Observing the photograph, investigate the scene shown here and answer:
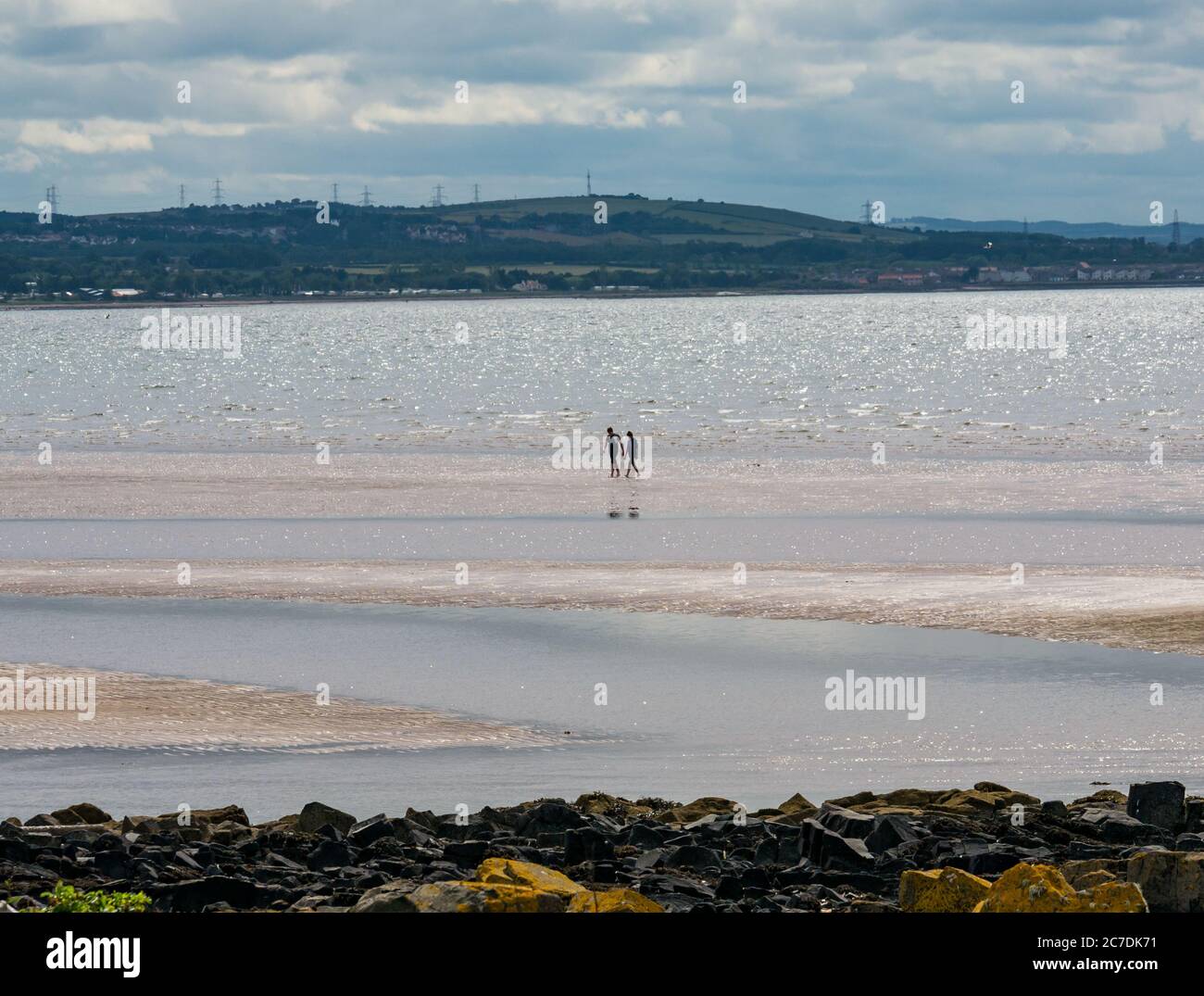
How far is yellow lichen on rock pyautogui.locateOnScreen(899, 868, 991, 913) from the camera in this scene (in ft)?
36.1

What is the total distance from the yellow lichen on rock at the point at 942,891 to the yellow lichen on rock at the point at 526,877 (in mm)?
2117

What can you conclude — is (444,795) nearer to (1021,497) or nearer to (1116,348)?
(1021,497)

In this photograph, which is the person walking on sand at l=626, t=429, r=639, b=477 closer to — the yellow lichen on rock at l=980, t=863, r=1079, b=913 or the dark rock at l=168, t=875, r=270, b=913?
the dark rock at l=168, t=875, r=270, b=913

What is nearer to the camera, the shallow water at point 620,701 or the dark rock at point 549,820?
the dark rock at point 549,820

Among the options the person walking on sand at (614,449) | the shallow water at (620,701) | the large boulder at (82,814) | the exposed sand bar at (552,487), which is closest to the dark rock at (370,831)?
the shallow water at (620,701)

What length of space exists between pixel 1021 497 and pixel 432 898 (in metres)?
41.0

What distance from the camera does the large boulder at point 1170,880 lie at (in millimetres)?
11320

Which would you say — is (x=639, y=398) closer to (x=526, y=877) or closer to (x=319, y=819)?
(x=319, y=819)

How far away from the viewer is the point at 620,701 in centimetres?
2236

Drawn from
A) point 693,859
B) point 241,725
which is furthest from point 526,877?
point 241,725

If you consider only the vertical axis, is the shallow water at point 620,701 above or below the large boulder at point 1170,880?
below

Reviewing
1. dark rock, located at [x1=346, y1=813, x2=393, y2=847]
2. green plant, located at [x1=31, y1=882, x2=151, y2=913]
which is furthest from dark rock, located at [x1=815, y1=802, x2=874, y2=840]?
green plant, located at [x1=31, y1=882, x2=151, y2=913]

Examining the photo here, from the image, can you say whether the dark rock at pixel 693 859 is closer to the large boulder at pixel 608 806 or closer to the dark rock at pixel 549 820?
the dark rock at pixel 549 820

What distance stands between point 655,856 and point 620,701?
867 cm
